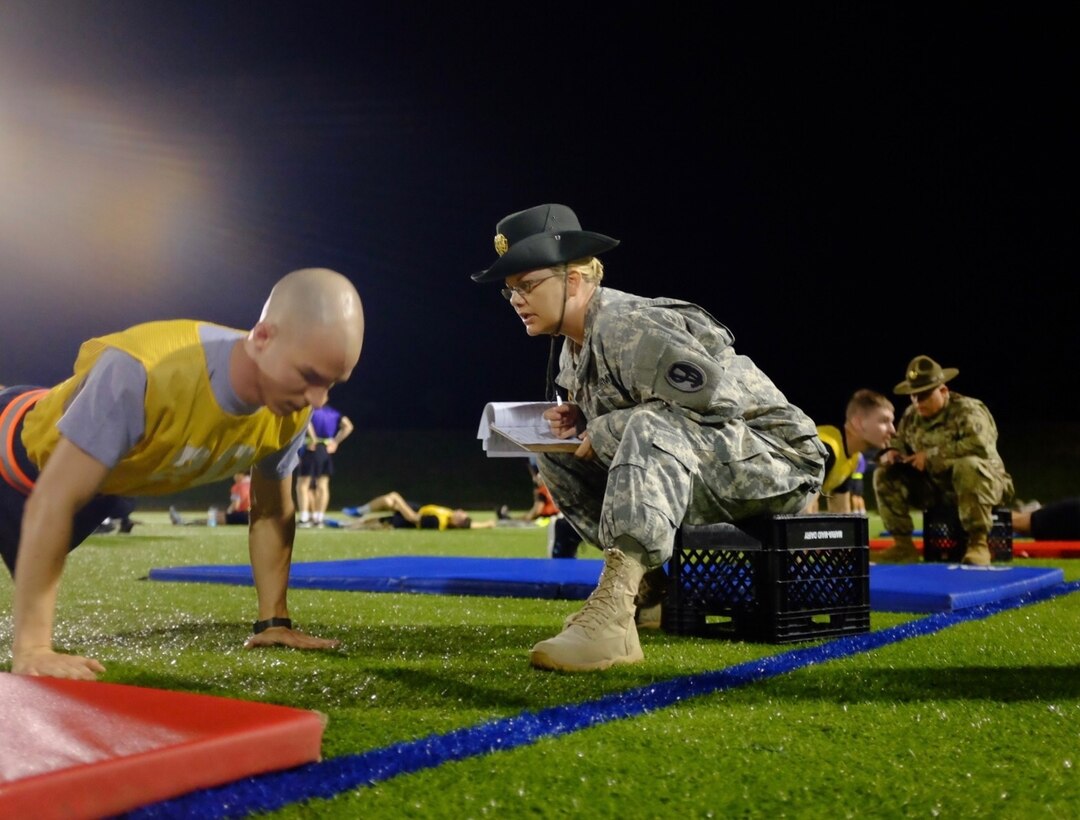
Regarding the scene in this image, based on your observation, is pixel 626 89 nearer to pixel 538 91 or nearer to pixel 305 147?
pixel 538 91

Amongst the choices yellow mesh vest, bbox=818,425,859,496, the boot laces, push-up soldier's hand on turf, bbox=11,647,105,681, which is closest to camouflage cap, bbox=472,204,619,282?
the boot laces

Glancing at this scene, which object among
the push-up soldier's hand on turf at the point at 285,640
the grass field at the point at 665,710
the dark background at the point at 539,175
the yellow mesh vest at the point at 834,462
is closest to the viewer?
the grass field at the point at 665,710

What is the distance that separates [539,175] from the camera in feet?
41.9

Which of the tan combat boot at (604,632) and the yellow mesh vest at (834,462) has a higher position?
the yellow mesh vest at (834,462)

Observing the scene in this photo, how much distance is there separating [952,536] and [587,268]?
3317 millimetres

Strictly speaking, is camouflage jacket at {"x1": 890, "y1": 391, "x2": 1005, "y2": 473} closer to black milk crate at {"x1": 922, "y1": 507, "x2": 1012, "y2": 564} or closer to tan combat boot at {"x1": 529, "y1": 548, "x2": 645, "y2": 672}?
black milk crate at {"x1": 922, "y1": 507, "x2": 1012, "y2": 564}

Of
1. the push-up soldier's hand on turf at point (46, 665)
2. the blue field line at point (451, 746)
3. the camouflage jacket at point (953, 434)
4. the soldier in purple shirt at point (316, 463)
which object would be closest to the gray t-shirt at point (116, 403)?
the push-up soldier's hand on turf at point (46, 665)

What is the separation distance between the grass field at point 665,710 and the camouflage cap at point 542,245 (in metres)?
0.73

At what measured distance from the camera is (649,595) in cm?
239

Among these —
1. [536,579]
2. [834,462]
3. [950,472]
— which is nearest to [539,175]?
[950,472]

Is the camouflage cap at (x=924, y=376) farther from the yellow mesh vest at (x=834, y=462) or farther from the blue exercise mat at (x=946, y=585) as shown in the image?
the blue exercise mat at (x=946, y=585)

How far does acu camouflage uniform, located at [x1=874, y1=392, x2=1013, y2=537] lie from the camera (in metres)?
4.24

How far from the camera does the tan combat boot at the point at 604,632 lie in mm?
1684

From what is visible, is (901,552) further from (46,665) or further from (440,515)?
(440,515)
